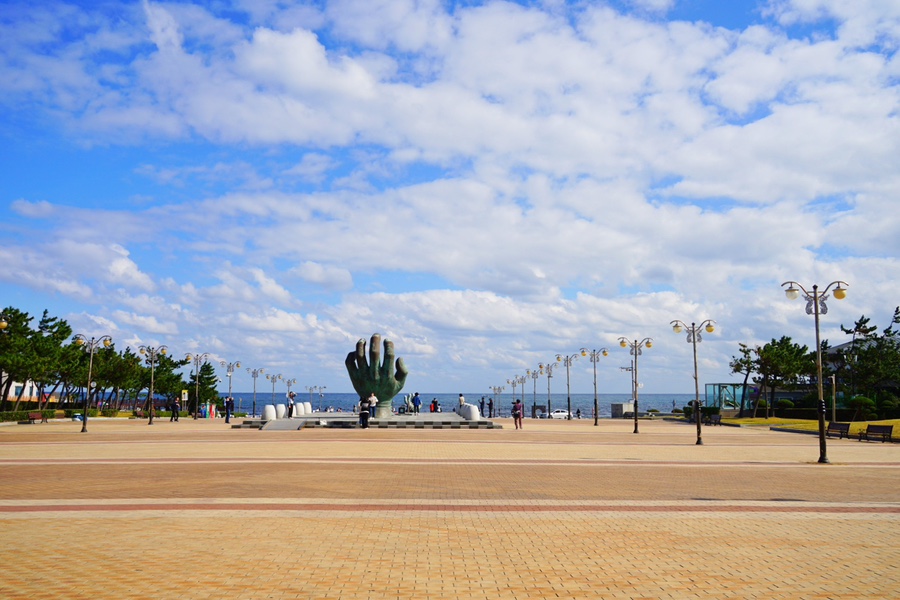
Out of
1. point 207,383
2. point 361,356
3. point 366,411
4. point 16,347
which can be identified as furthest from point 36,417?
point 207,383

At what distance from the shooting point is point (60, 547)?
8.95 meters

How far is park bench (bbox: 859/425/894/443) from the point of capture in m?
30.3

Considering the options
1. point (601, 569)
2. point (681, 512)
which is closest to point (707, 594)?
point (601, 569)

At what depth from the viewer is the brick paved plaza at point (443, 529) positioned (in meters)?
7.49

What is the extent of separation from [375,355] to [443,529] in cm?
3662

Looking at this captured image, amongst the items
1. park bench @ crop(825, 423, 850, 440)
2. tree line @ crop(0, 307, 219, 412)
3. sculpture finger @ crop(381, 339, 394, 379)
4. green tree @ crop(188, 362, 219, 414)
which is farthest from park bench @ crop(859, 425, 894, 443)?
green tree @ crop(188, 362, 219, 414)

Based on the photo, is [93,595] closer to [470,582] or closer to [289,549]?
[289,549]

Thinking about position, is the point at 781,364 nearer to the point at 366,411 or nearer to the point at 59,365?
the point at 366,411

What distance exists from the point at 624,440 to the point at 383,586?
2472cm

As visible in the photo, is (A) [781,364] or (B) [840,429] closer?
(B) [840,429]

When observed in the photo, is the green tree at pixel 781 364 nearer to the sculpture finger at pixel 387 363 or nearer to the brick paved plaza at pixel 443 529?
the sculpture finger at pixel 387 363

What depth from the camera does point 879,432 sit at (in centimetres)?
3052

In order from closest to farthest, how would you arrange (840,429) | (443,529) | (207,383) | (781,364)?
(443,529) → (840,429) → (781,364) → (207,383)

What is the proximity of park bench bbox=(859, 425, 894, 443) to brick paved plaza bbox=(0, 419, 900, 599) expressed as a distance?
12010 mm
